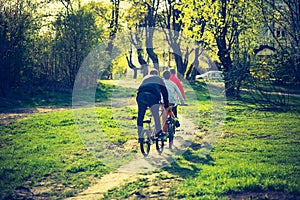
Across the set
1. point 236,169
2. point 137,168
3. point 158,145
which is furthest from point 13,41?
point 236,169

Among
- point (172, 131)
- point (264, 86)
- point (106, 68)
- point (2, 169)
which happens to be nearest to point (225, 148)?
point (172, 131)

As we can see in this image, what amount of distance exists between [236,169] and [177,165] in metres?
1.37

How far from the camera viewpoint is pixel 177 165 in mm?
8195

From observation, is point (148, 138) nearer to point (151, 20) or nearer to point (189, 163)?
point (189, 163)

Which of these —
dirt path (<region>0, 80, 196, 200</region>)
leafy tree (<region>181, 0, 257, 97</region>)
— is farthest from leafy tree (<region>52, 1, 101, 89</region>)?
dirt path (<region>0, 80, 196, 200</region>)

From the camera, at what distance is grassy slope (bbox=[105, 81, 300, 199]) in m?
6.30

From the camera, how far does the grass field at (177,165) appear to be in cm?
644

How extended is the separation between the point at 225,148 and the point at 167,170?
2520 mm

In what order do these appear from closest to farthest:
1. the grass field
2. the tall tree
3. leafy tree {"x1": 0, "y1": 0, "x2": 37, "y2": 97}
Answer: the grass field < leafy tree {"x1": 0, "y1": 0, "x2": 37, "y2": 97} < the tall tree

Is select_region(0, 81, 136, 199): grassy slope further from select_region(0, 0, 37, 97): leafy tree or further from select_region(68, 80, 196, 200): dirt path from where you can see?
select_region(0, 0, 37, 97): leafy tree

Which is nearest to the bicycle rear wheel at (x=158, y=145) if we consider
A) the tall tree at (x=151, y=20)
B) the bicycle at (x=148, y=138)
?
the bicycle at (x=148, y=138)

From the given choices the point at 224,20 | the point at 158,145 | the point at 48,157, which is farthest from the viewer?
the point at 224,20

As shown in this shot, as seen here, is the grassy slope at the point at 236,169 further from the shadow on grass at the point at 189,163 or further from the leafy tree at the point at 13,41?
the leafy tree at the point at 13,41

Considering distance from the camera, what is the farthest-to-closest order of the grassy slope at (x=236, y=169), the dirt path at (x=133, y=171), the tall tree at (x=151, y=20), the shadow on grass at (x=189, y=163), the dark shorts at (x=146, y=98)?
the tall tree at (x=151, y=20) < the dark shorts at (x=146, y=98) < the shadow on grass at (x=189, y=163) < the dirt path at (x=133, y=171) < the grassy slope at (x=236, y=169)
